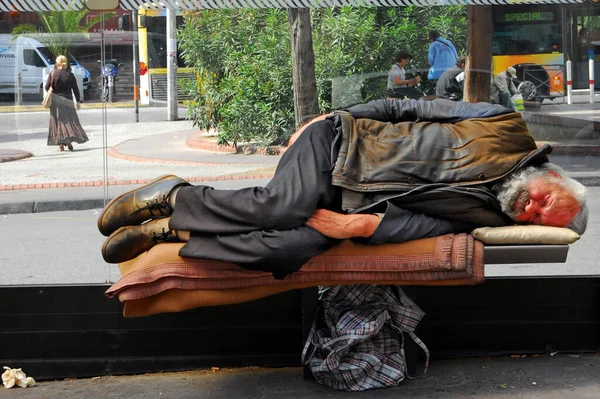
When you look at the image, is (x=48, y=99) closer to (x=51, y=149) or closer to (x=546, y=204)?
(x=51, y=149)

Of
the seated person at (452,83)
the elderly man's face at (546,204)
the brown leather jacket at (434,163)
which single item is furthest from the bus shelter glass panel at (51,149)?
the elderly man's face at (546,204)

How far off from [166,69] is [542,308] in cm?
212

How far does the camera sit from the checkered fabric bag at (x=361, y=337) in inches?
164

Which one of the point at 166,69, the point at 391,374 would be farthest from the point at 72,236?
the point at 391,374

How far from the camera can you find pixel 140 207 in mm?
4055

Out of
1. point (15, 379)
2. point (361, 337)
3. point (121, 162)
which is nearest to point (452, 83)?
point (361, 337)

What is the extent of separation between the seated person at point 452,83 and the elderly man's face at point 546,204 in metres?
0.84

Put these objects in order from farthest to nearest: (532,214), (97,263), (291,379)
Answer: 1. (97,263)
2. (291,379)
3. (532,214)

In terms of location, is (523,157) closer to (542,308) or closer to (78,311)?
(542,308)

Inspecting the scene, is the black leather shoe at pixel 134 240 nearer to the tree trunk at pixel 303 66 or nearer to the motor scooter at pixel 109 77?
the motor scooter at pixel 109 77

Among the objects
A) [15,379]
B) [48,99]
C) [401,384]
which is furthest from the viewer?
[48,99]

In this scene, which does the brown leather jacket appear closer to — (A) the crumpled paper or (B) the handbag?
(B) the handbag

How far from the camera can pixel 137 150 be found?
15.3ft

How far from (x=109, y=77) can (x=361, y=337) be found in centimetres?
169
